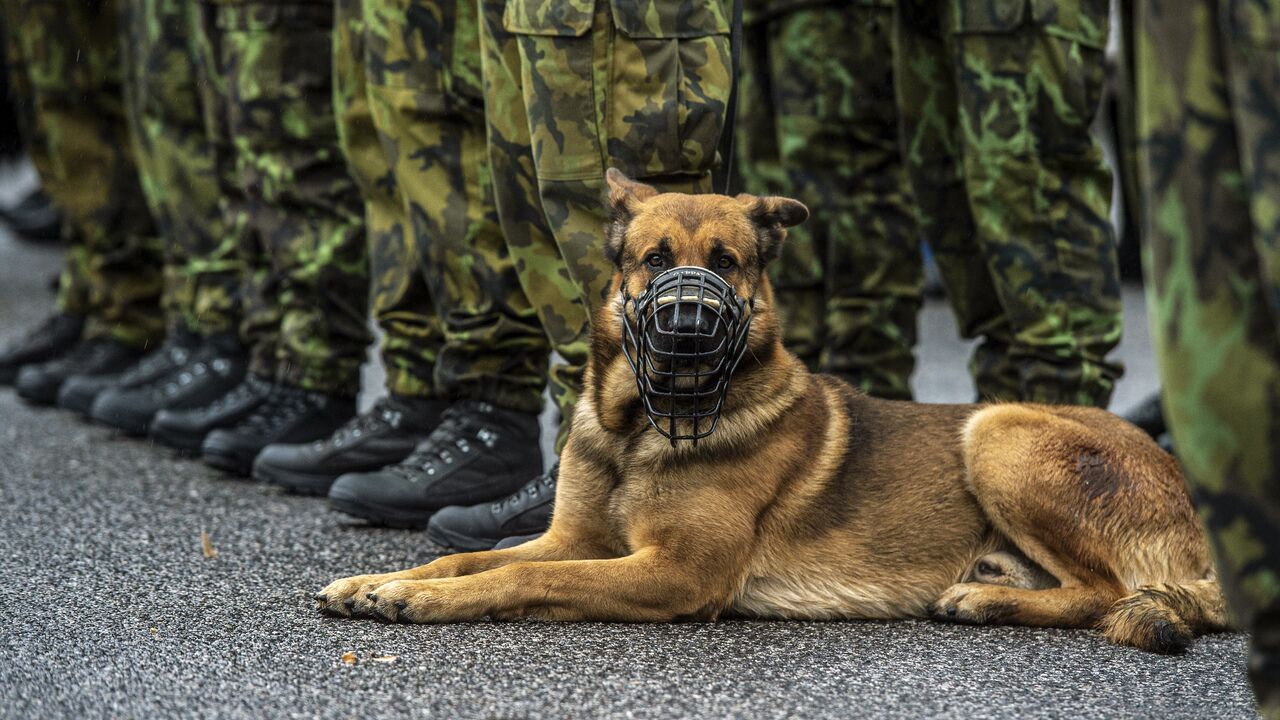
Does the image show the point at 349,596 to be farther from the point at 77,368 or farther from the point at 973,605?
the point at 77,368

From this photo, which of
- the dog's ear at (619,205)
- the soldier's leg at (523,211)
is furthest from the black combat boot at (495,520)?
the dog's ear at (619,205)

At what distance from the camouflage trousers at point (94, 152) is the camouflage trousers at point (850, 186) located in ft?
10.1

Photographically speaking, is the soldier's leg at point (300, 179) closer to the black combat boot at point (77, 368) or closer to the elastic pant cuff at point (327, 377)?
the elastic pant cuff at point (327, 377)

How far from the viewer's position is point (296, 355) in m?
4.66

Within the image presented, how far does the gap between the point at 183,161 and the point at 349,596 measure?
3.04 m

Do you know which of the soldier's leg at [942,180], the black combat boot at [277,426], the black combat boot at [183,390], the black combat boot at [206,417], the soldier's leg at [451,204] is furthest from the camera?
the black combat boot at [183,390]

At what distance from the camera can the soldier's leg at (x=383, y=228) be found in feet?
13.9

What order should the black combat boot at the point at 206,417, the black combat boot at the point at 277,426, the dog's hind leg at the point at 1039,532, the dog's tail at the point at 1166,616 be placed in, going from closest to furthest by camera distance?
the dog's tail at the point at 1166,616
the dog's hind leg at the point at 1039,532
the black combat boot at the point at 277,426
the black combat boot at the point at 206,417

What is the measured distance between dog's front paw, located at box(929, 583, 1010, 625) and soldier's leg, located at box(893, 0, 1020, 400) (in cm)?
116

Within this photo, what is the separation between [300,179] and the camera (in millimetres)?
4641

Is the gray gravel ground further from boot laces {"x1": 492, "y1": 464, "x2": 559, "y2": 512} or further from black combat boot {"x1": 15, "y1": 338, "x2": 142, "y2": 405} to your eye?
black combat boot {"x1": 15, "y1": 338, "x2": 142, "y2": 405}

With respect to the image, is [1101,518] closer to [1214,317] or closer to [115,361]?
[1214,317]

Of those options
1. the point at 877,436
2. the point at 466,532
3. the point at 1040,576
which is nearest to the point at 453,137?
the point at 466,532

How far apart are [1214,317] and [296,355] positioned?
3485 millimetres
